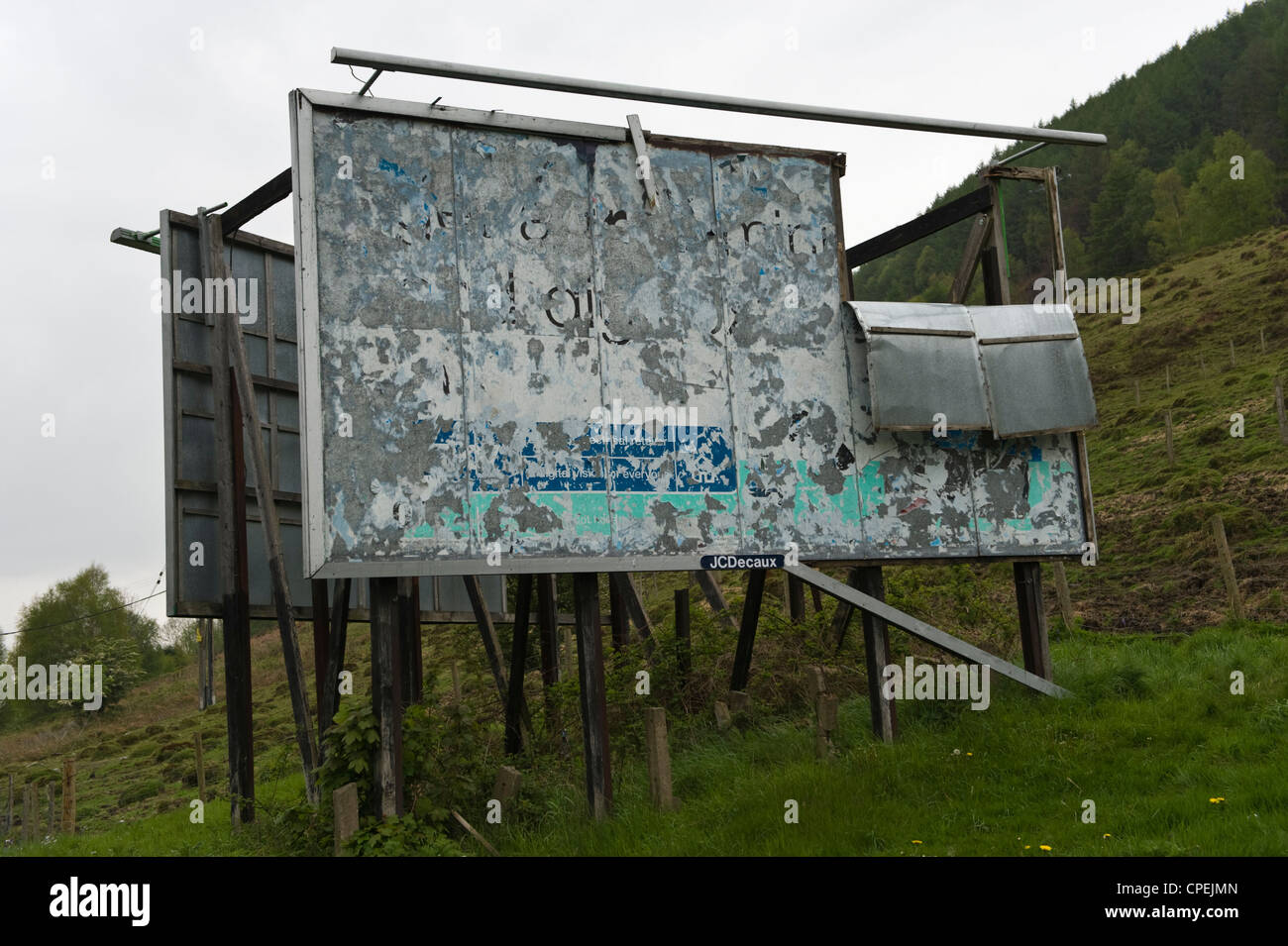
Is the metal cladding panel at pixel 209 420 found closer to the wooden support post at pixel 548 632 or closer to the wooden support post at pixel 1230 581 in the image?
the wooden support post at pixel 548 632

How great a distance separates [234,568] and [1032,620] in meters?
9.68

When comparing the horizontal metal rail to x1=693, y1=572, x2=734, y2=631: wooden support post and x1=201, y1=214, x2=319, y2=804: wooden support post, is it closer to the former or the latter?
x1=201, y1=214, x2=319, y2=804: wooden support post

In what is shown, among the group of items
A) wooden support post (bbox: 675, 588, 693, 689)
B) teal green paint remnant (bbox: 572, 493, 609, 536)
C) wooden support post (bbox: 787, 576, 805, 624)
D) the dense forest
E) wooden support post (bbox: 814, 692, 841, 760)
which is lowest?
wooden support post (bbox: 814, 692, 841, 760)

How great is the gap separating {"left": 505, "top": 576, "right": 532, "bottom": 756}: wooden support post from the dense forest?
49.3 m

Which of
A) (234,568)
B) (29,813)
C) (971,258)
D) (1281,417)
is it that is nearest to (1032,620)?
(971,258)

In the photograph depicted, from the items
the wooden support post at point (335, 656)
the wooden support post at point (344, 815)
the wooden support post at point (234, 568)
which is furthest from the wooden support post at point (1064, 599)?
the wooden support post at point (344, 815)

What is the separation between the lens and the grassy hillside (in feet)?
34.1

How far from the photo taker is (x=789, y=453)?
12.7m

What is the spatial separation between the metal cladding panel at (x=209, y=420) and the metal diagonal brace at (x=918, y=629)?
6511 mm

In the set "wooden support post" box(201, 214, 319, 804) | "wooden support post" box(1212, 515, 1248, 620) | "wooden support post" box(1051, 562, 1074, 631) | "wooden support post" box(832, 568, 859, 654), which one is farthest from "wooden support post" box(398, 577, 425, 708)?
"wooden support post" box(1212, 515, 1248, 620)
